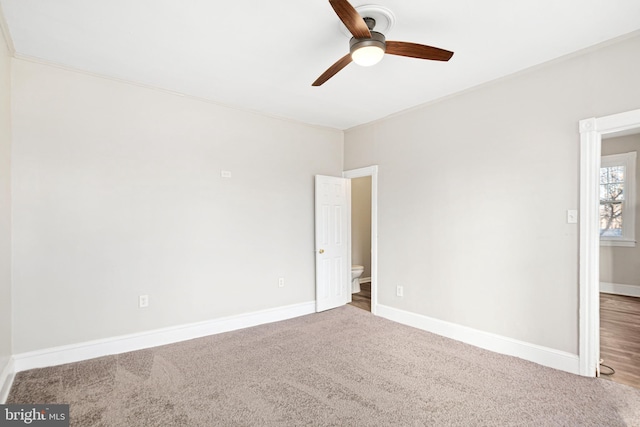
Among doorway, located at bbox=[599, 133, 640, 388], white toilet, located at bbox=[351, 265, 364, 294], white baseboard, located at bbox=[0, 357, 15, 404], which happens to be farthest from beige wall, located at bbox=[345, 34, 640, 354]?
white baseboard, located at bbox=[0, 357, 15, 404]

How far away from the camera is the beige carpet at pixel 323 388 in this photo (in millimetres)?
2115

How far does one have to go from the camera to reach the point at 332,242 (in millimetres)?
4730

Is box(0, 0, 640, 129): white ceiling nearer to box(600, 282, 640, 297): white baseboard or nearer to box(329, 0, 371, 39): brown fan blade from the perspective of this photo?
box(329, 0, 371, 39): brown fan blade

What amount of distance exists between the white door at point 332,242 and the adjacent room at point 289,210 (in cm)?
48

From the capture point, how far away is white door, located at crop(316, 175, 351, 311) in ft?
15.0

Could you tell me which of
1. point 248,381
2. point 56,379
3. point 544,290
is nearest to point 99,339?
point 56,379

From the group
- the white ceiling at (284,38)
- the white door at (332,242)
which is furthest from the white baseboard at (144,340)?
the white ceiling at (284,38)

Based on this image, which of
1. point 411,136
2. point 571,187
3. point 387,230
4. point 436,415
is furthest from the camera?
point 387,230

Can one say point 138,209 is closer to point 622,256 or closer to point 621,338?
point 621,338

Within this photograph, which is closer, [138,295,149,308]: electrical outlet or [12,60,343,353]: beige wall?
[12,60,343,353]: beige wall

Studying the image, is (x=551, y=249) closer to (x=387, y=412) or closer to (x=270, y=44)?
(x=387, y=412)

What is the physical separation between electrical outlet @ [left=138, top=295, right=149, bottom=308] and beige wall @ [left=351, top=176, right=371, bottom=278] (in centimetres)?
365

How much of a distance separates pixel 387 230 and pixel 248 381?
2.48 meters

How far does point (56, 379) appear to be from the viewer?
2582 mm
